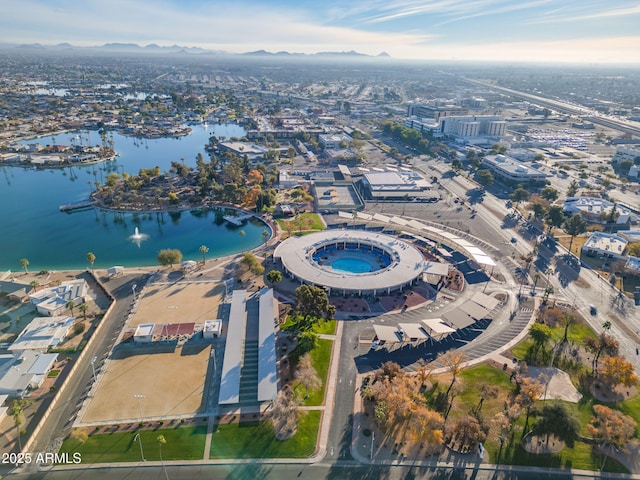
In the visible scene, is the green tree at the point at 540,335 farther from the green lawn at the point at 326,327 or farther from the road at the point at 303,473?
the green lawn at the point at 326,327

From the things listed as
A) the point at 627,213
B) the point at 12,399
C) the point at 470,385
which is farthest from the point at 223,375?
the point at 627,213

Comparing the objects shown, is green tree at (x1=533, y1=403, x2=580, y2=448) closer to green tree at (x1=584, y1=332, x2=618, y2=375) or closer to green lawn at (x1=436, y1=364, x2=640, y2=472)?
green lawn at (x1=436, y1=364, x2=640, y2=472)

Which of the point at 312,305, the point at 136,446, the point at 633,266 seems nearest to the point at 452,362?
the point at 312,305

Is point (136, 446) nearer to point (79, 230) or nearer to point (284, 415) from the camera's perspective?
point (284, 415)

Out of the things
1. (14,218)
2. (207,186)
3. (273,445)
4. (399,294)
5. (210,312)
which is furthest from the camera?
(207,186)

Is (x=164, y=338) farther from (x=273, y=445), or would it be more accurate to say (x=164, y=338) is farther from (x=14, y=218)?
(x=14, y=218)

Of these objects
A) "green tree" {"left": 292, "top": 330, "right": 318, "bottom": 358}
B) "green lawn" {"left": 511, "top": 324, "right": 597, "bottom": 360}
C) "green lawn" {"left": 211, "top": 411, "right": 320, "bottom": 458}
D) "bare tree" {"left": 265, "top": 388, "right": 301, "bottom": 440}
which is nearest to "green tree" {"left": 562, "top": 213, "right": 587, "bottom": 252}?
"green lawn" {"left": 511, "top": 324, "right": 597, "bottom": 360}
